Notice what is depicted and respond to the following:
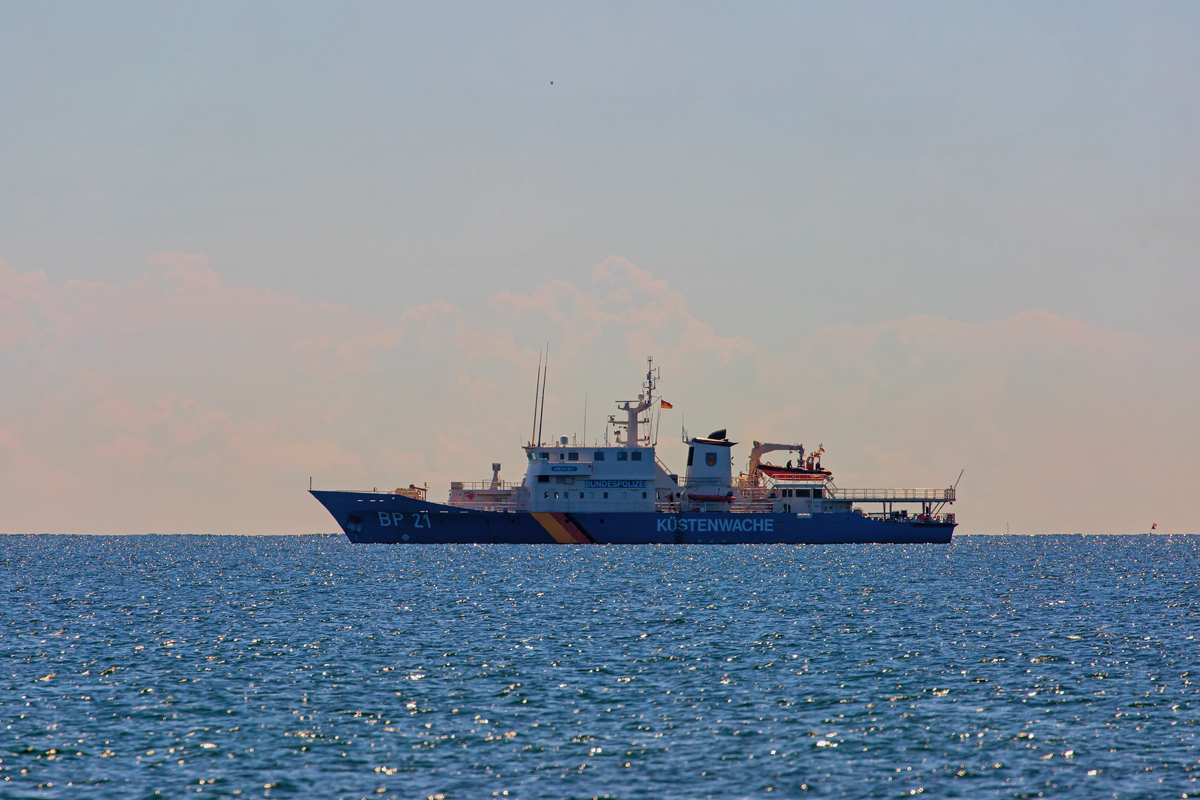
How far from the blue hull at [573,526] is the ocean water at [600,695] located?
25.9 metres

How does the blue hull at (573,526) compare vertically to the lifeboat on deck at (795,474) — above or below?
below

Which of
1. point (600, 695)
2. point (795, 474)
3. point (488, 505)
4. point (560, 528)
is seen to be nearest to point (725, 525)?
point (795, 474)

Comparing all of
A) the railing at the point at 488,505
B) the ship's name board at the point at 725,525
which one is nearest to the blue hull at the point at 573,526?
the ship's name board at the point at 725,525

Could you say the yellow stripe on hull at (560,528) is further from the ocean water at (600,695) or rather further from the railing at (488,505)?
the ocean water at (600,695)

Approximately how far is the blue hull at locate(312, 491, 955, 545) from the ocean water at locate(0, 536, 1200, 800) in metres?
25.9

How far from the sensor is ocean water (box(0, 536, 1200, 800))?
15438mm

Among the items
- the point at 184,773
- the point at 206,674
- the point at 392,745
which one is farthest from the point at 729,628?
the point at 184,773

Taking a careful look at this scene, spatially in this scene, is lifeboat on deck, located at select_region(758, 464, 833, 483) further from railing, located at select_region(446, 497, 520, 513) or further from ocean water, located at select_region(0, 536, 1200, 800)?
ocean water, located at select_region(0, 536, 1200, 800)

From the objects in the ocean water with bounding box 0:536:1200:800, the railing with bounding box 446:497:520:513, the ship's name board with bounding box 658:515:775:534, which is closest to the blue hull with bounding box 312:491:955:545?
the ship's name board with bounding box 658:515:775:534

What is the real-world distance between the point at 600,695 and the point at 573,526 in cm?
4839

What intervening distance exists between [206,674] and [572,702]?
24.6 ft

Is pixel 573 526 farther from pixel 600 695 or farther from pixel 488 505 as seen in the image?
pixel 600 695

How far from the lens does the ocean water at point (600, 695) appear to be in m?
15.4

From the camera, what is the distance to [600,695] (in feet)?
69.3
